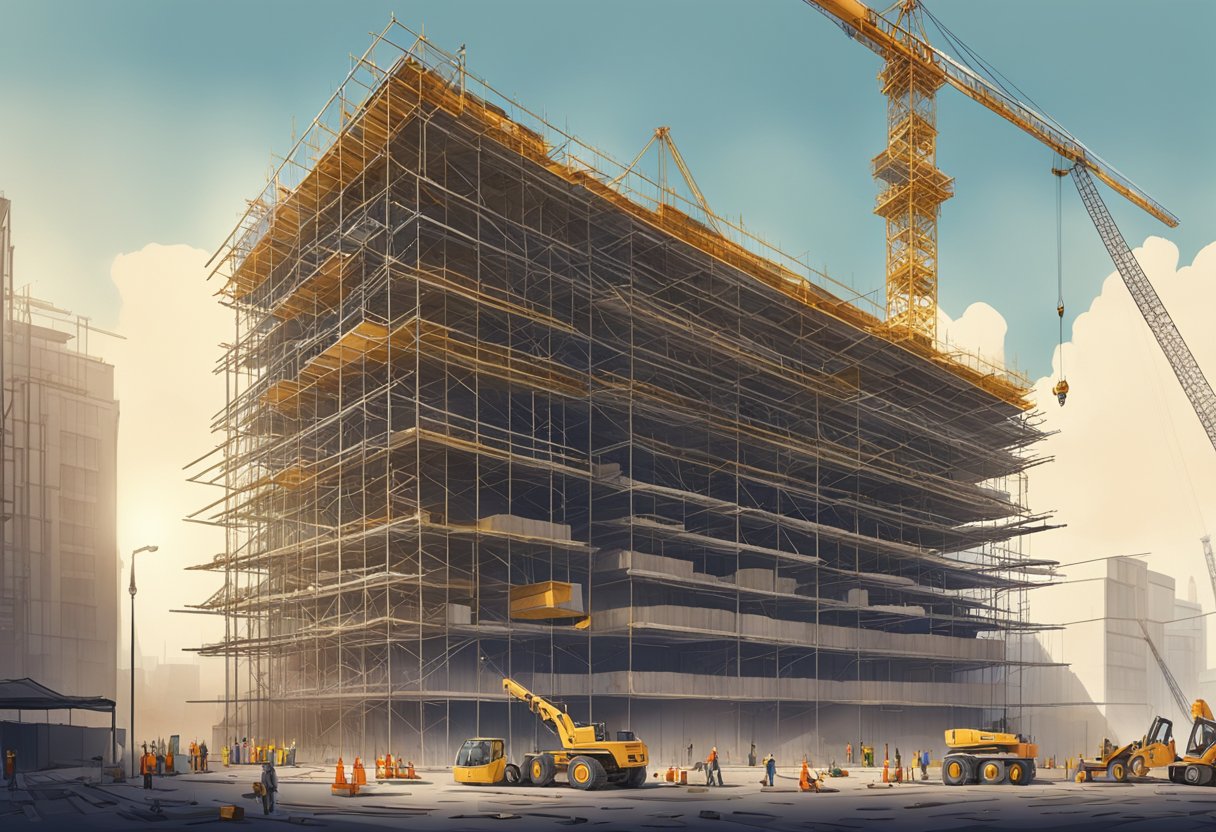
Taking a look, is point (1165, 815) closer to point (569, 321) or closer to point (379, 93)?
point (569, 321)

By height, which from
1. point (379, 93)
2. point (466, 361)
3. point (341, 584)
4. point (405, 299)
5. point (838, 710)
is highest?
point (379, 93)

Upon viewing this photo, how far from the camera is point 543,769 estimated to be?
3650 cm

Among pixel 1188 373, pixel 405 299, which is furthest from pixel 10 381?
pixel 1188 373

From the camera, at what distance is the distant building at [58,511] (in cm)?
8062

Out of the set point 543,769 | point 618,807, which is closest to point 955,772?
point 543,769

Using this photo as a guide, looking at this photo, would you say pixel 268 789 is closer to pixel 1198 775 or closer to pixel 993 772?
pixel 993 772

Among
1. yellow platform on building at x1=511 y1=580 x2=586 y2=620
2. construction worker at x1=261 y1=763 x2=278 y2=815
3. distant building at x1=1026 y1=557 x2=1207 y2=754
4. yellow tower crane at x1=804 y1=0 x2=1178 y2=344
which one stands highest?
yellow tower crane at x1=804 y1=0 x2=1178 y2=344

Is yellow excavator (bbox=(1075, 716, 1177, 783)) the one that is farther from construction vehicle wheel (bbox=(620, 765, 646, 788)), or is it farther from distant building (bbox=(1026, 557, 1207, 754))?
distant building (bbox=(1026, 557, 1207, 754))

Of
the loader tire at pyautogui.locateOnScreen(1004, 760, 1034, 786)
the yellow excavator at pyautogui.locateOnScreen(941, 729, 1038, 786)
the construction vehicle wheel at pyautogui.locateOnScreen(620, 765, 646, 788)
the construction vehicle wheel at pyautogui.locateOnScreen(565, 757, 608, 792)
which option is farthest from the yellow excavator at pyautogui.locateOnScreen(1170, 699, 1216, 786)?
the construction vehicle wheel at pyautogui.locateOnScreen(565, 757, 608, 792)

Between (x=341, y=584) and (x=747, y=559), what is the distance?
2747cm

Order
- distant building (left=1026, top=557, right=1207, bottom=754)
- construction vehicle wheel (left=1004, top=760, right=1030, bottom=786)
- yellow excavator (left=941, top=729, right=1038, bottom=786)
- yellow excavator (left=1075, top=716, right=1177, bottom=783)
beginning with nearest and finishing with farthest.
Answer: construction vehicle wheel (left=1004, top=760, right=1030, bottom=786), yellow excavator (left=941, top=729, right=1038, bottom=786), yellow excavator (left=1075, top=716, right=1177, bottom=783), distant building (left=1026, top=557, right=1207, bottom=754)

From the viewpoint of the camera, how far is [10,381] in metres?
80.9

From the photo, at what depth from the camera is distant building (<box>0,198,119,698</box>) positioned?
265 feet

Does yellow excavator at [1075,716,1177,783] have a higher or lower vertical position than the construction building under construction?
lower
